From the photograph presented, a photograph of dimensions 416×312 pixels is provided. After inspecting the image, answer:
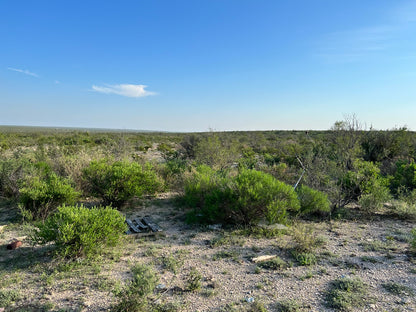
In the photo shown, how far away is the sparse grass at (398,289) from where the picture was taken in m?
3.47

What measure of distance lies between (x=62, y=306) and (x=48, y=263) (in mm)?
1340

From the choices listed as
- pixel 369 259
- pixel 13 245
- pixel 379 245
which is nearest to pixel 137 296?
pixel 13 245

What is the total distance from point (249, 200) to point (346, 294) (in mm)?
2589

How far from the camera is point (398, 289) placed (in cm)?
355

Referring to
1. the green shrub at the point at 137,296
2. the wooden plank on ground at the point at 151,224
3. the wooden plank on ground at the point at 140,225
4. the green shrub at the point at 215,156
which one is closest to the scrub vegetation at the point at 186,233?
the green shrub at the point at 137,296

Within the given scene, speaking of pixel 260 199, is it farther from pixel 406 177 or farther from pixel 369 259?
pixel 406 177

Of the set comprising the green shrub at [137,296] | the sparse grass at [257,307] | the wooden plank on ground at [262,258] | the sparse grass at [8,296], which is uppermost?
the green shrub at [137,296]

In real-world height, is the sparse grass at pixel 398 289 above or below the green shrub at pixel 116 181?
below

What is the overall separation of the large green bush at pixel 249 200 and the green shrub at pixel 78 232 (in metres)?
2.40

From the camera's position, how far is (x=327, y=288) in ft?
11.7

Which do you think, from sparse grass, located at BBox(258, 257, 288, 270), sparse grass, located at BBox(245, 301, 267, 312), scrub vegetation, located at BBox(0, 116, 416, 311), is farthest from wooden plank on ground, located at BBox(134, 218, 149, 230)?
sparse grass, located at BBox(245, 301, 267, 312)

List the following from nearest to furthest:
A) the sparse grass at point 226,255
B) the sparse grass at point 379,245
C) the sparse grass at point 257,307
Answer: the sparse grass at point 257,307, the sparse grass at point 226,255, the sparse grass at point 379,245

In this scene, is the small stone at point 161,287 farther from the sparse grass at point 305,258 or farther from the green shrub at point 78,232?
the sparse grass at point 305,258

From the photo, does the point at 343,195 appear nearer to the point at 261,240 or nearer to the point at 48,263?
the point at 261,240
